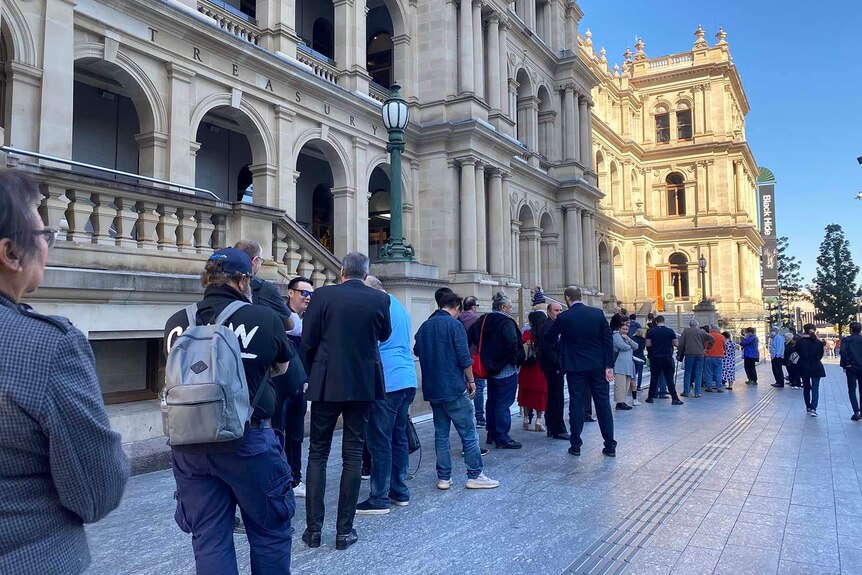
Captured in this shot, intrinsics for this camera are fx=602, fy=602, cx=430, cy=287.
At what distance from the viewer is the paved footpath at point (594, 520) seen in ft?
12.9

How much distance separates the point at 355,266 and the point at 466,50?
1945 centimetres

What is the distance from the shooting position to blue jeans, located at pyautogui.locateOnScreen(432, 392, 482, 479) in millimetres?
5602

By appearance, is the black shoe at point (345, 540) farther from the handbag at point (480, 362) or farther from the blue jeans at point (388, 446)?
the handbag at point (480, 362)

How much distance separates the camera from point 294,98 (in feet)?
54.4

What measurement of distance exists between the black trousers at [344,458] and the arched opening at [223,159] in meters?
13.7

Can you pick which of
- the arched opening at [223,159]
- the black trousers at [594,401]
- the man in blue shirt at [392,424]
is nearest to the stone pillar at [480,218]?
the arched opening at [223,159]

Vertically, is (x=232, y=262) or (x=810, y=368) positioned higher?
(x=232, y=262)

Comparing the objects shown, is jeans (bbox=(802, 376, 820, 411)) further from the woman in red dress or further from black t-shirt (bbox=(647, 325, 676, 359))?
the woman in red dress

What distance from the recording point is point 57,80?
11.0 metres

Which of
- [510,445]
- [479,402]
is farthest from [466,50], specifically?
[510,445]

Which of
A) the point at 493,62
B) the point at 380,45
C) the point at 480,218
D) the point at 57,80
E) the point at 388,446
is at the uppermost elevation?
the point at 380,45

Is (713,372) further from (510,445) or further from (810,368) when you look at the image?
(510,445)

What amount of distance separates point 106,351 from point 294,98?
10668 millimetres

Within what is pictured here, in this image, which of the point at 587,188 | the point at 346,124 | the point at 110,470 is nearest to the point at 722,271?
the point at 587,188
